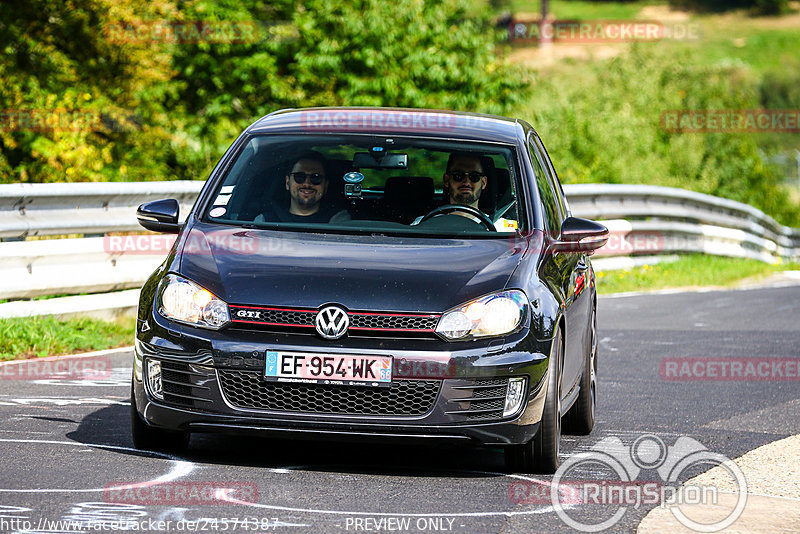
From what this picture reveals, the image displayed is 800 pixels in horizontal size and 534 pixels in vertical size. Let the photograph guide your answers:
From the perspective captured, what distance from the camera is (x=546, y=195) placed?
7.55 m

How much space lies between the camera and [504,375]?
6.11 m

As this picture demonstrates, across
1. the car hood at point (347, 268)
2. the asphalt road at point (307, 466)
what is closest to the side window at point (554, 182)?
the asphalt road at point (307, 466)

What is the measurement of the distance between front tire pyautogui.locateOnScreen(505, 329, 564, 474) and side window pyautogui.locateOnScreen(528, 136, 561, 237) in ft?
2.83

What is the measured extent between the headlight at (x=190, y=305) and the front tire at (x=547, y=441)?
140 cm

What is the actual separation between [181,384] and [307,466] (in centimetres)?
67

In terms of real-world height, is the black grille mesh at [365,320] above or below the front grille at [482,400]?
above

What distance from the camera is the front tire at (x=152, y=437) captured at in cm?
654

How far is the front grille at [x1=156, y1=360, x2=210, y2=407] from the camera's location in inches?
243

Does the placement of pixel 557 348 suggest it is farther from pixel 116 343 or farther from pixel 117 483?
pixel 116 343

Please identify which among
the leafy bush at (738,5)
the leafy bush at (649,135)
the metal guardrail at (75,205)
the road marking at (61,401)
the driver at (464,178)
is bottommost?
the leafy bush at (738,5)
